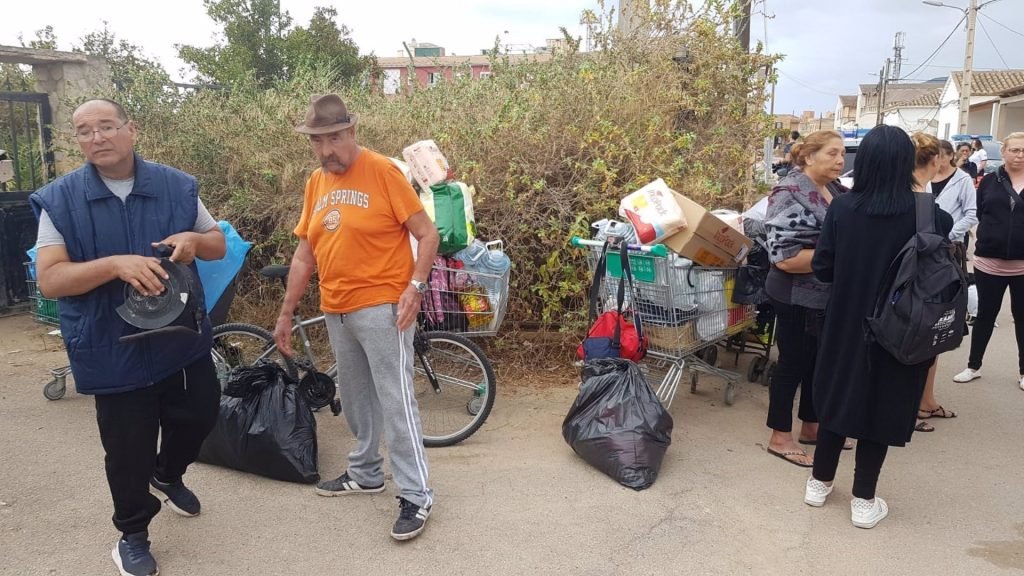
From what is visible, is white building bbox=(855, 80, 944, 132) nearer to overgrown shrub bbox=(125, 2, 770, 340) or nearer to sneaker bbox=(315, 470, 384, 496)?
overgrown shrub bbox=(125, 2, 770, 340)

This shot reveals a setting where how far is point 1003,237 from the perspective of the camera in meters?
5.26

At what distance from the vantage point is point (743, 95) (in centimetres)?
830

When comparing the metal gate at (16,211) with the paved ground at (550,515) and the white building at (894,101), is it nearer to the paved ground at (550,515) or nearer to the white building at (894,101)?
the paved ground at (550,515)

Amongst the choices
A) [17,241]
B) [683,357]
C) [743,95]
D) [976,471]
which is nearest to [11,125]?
[17,241]

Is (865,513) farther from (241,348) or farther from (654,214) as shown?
(241,348)

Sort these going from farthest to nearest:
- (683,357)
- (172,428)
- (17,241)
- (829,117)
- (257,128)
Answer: (829,117) < (17,241) < (257,128) < (683,357) < (172,428)

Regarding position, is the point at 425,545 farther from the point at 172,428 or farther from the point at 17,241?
the point at 17,241

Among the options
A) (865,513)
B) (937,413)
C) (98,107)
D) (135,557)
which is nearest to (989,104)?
(937,413)

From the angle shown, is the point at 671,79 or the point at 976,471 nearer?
the point at 976,471

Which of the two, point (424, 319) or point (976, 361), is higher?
point (424, 319)

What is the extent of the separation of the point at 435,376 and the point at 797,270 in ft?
7.15

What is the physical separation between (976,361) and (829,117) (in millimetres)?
99045

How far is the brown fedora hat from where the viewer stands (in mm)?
3174

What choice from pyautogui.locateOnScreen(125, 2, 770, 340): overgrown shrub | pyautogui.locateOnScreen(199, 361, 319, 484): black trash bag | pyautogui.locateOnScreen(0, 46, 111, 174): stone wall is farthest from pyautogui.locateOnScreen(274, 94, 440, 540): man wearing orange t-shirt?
pyautogui.locateOnScreen(0, 46, 111, 174): stone wall
